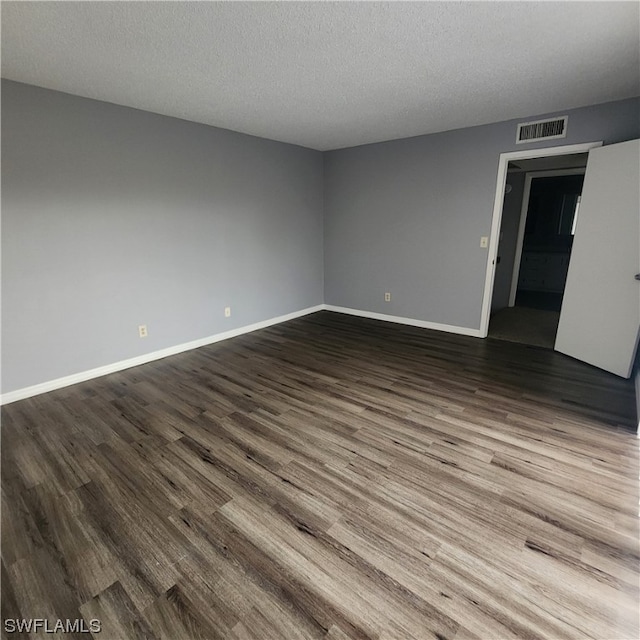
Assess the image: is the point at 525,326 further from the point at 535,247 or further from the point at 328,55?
the point at 328,55

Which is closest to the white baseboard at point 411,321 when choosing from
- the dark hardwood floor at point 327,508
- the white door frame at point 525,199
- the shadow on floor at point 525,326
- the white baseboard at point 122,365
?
the shadow on floor at point 525,326

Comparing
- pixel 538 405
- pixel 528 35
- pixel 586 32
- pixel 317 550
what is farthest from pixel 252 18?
pixel 538 405

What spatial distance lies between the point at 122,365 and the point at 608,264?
4.87 meters

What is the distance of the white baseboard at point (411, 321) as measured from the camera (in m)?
4.50

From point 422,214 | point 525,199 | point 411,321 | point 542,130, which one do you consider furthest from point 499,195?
point 525,199

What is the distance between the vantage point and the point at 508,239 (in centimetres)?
580

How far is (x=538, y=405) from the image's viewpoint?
9.10 ft

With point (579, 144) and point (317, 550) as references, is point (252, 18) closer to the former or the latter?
point (317, 550)

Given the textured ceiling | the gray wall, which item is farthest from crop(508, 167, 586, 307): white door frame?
the textured ceiling

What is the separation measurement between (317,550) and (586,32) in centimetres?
320

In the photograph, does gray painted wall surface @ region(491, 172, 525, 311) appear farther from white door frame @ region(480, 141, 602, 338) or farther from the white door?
the white door

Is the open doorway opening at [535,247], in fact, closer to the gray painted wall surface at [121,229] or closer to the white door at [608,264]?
the white door at [608,264]

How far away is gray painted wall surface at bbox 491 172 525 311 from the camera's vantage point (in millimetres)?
5594

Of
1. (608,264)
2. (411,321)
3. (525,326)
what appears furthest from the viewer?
(411,321)
